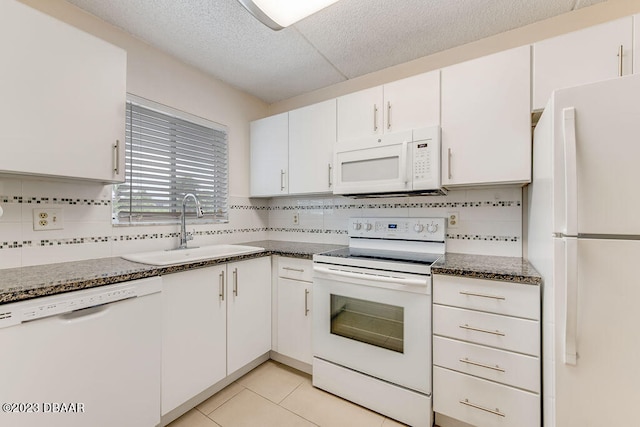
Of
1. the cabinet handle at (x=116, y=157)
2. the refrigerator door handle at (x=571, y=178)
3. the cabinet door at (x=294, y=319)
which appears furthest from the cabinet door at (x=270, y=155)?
the refrigerator door handle at (x=571, y=178)

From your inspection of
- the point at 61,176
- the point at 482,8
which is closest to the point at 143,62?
the point at 61,176

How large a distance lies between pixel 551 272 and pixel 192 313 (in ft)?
5.88

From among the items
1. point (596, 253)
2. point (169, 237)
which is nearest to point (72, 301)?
point (169, 237)

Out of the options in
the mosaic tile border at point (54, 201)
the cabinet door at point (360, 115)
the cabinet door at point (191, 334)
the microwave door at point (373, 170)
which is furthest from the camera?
the cabinet door at point (360, 115)

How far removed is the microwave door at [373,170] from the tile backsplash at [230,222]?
0.39m

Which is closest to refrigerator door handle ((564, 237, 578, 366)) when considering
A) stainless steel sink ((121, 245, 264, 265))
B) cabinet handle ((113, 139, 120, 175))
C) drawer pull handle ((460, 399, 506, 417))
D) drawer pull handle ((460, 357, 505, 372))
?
drawer pull handle ((460, 357, 505, 372))

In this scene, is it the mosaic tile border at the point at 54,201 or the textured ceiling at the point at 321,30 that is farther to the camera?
the textured ceiling at the point at 321,30

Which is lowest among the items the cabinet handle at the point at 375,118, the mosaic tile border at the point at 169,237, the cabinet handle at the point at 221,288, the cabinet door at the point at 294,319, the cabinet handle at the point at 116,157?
the cabinet door at the point at 294,319

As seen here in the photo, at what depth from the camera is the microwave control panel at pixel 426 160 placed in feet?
5.50

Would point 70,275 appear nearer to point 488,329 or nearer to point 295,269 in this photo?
point 295,269

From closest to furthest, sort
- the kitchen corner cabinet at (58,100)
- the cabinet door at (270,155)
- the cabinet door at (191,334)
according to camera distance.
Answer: the kitchen corner cabinet at (58,100) → the cabinet door at (191,334) → the cabinet door at (270,155)

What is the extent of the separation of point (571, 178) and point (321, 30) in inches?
63.4

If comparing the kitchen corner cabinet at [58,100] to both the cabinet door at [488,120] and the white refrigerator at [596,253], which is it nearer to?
the cabinet door at [488,120]

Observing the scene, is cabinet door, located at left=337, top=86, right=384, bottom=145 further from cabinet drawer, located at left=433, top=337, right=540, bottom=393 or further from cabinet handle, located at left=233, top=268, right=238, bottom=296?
cabinet drawer, located at left=433, top=337, right=540, bottom=393
